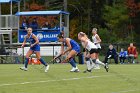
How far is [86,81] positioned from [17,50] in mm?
25288

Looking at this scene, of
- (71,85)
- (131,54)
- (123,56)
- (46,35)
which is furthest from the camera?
(46,35)

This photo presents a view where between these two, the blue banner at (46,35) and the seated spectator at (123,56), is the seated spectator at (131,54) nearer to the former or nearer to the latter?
the seated spectator at (123,56)

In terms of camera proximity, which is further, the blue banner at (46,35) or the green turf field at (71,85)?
the blue banner at (46,35)

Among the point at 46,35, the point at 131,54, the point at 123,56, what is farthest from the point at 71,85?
the point at 46,35

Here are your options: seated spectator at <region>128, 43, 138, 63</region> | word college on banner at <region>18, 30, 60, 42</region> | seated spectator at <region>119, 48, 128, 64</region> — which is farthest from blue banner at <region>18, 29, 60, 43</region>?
seated spectator at <region>128, 43, 138, 63</region>

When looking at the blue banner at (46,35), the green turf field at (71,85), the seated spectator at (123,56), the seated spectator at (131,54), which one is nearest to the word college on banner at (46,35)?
the blue banner at (46,35)

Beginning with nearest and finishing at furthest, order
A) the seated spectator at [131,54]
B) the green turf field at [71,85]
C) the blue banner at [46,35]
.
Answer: the green turf field at [71,85] → the seated spectator at [131,54] → the blue banner at [46,35]

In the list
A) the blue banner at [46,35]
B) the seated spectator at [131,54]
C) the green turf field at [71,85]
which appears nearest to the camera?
the green turf field at [71,85]

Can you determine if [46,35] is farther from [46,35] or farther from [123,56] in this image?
[123,56]

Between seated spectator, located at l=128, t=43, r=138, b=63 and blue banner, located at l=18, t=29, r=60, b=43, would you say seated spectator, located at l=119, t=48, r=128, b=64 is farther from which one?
blue banner, located at l=18, t=29, r=60, b=43

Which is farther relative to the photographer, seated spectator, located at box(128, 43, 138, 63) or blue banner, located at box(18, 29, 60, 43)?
blue banner, located at box(18, 29, 60, 43)

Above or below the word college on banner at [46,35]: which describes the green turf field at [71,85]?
below

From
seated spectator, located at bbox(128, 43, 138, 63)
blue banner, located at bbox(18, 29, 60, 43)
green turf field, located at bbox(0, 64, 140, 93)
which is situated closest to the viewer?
green turf field, located at bbox(0, 64, 140, 93)

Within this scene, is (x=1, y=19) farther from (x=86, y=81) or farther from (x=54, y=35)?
(x=86, y=81)
